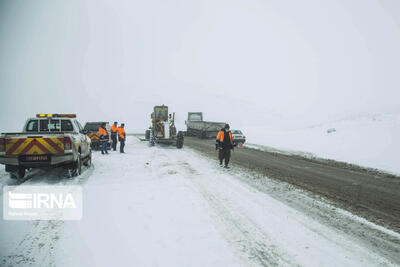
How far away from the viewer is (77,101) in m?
69.1

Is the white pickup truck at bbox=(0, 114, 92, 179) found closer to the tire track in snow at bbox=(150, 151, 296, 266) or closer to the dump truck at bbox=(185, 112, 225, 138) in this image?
the tire track in snow at bbox=(150, 151, 296, 266)

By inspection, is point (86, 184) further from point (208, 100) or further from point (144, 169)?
point (208, 100)

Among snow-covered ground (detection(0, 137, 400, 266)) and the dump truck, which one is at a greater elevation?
the dump truck

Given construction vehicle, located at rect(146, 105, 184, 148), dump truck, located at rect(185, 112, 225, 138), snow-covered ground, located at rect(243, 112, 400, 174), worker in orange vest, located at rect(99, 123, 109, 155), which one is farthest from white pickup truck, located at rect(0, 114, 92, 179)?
dump truck, located at rect(185, 112, 225, 138)

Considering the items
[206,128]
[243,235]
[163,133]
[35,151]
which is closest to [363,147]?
[206,128]

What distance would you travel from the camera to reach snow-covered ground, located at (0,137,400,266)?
3449 mm

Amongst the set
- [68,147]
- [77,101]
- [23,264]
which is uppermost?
[77,101]

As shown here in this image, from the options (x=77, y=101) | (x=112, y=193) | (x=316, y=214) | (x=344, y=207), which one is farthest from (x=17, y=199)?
(x=77, y=101)

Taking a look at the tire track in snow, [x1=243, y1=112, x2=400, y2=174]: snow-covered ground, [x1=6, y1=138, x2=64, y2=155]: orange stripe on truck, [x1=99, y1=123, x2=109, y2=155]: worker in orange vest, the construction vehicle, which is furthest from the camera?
the construction vehicle

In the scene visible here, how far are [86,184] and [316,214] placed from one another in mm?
6271

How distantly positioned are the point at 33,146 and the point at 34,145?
4 centimetres

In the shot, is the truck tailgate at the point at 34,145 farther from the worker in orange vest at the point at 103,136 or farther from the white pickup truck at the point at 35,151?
the worker in orange vest at the point at 103,136

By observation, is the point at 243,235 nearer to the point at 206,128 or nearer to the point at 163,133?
the point at 163,133

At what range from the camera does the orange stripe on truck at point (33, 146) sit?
22.2 ft
